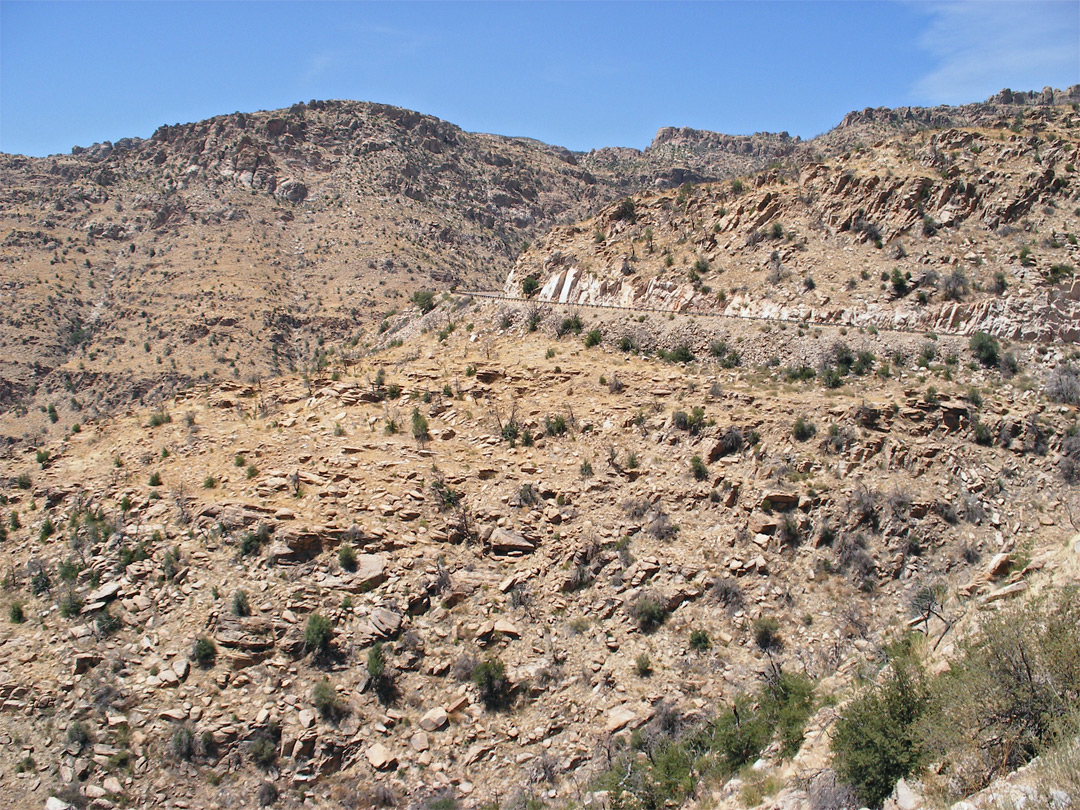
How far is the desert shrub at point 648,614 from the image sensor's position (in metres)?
14.6

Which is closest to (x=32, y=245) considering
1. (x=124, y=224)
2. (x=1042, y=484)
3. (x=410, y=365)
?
(x=124, y=224)

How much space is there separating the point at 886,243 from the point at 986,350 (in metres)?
8.55

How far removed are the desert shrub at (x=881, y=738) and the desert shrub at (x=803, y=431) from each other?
27.6ft

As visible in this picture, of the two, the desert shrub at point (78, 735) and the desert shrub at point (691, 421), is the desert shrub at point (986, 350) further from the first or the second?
the desert shrub at point (78, 735)

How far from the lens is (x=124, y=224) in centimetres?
7800

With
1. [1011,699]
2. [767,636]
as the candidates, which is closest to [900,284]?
[767,636]

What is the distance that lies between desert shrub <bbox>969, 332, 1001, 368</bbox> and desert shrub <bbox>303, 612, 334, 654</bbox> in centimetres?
1982

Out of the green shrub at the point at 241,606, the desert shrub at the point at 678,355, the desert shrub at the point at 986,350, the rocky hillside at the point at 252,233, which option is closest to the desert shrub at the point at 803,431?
the desert shrub at the point at 678,355

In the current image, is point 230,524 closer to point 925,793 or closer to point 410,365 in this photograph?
point 410,365

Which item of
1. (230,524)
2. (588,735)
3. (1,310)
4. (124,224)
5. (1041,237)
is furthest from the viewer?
(124,224)

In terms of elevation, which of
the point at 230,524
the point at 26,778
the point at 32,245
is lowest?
the point at 26,778

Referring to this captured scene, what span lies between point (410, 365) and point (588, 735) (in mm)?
15651

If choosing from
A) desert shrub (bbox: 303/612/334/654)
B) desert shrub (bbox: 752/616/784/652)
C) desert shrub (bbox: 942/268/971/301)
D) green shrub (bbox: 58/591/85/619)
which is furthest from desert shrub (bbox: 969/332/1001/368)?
green shrub (bbox: 58/591/85/619)

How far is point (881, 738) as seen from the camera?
888 cm
